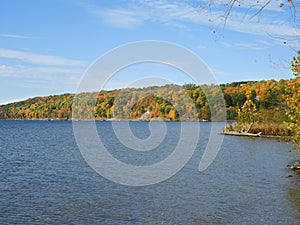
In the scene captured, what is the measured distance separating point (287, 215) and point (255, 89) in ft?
362

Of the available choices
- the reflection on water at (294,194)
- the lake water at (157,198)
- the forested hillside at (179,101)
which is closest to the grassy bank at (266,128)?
the forested hillside at (179,101)

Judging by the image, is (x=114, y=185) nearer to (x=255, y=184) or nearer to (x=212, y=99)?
(x=255, y=184)

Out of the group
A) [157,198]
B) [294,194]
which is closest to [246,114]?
[294,194]

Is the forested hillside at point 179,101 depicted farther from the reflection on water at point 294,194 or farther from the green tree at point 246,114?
the reflection on water at point 294,194

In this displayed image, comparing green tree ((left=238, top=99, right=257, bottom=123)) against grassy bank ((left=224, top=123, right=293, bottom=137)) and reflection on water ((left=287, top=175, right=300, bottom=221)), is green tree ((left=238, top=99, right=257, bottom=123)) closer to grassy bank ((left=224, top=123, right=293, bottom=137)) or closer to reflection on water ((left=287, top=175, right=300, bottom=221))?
grassy bank ((left=224, top=123, right=293, bottom=137))

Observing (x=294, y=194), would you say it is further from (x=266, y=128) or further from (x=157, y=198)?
(x=266, y=128)

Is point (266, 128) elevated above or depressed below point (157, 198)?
above

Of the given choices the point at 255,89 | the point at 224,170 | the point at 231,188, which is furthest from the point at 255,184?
the point at 255,89

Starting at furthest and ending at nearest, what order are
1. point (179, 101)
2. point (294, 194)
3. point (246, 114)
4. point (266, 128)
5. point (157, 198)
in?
1. point (179, 101)
2. point (246, 114)
3. point (266, 128)
4. point (294, 194)
5. point (157, 198)

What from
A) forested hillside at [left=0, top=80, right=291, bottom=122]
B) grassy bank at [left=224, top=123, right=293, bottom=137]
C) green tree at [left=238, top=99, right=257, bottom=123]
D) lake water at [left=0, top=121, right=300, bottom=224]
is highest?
forested hillside at [left=0, top=80, right=291, bottom=122]

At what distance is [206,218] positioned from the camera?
13453 millimetres

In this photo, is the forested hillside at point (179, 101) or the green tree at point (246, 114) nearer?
the green tree at point (246, 114)

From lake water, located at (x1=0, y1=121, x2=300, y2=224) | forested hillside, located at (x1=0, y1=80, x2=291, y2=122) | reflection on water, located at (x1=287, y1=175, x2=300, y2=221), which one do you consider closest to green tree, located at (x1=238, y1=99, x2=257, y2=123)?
A: forested hillside, located at (x1=0, y1=80, x2=291, y2=122)

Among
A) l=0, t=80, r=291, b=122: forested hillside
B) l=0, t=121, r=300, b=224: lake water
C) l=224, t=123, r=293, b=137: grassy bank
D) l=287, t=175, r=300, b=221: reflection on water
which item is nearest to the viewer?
l=0, t=121, r=300, b=224: lake water
